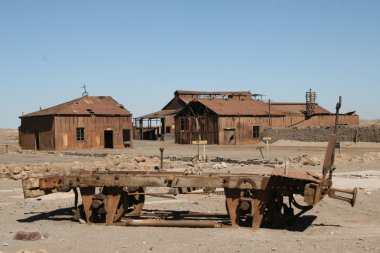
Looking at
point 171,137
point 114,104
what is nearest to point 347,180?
point 114,104

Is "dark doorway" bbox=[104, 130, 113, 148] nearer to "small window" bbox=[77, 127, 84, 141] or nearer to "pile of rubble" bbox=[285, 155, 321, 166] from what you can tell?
"small window" bbox=[77, 127, 84, 141]

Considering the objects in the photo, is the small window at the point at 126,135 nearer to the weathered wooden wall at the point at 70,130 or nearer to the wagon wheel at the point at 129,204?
the weathered wooden wall at the point at 70,130

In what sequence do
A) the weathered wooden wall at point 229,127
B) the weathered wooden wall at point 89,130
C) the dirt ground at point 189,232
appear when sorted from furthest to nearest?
1. the weathered wooden wall at point 229,127
2. the weathered wooden wall at point 89,130
3. the dirt ground at point 189,232

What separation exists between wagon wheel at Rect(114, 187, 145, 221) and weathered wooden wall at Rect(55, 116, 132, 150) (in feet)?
110

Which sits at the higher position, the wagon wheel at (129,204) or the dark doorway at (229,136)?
the dark doorway at (229,136)

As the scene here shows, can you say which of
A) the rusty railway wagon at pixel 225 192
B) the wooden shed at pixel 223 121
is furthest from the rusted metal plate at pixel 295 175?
the wooden shed at pixel 223 121

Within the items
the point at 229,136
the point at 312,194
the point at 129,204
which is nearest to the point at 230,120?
the point at 229,136

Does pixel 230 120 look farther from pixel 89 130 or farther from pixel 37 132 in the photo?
pixel 37 132

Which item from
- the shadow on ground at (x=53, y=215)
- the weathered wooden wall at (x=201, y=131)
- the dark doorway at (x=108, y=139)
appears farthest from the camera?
the weathered wooden wall at (x=201, y=131)

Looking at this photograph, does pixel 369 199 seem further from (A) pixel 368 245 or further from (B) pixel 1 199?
(B) pixel 1 199

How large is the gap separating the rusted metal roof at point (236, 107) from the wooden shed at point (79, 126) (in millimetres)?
8593

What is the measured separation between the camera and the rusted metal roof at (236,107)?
49938 mm

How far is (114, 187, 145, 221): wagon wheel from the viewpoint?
958cm

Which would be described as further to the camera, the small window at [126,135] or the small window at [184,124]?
the small window at [184,124]
